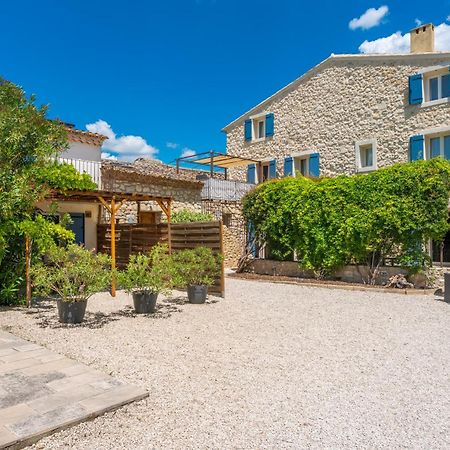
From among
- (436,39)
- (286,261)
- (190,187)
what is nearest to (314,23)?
(436,39)

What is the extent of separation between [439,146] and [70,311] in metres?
15.9

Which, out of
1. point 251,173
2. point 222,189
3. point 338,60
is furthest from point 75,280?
point 338,60

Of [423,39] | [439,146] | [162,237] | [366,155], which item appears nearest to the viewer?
[162,237]

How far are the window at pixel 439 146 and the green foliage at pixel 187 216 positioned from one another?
9684 millimetres

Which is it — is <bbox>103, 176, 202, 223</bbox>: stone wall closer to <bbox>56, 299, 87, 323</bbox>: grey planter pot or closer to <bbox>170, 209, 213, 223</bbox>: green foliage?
<bbox>170, 209, 213, 223</bbox>: green foliage

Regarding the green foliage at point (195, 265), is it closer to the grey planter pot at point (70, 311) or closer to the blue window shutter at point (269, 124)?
the grey planter pot at point (70, 311)

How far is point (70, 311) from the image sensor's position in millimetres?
6707

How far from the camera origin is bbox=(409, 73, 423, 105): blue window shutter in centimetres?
1698

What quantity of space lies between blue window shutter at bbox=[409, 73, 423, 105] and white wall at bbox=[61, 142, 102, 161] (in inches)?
517

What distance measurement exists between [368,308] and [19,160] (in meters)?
8.04

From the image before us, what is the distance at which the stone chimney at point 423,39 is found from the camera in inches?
715

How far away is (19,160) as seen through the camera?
8414mm

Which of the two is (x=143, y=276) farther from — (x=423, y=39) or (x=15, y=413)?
(x=423, y=39)

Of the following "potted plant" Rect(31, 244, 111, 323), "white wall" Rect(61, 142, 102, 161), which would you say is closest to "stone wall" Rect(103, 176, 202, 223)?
"white wall" Rect(61, 142, 102, 161)
